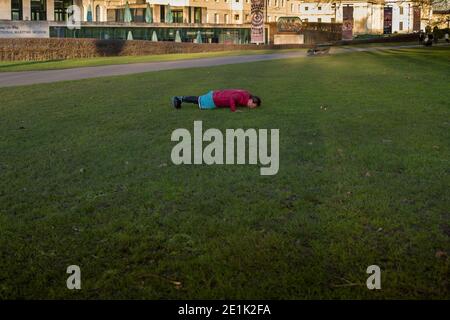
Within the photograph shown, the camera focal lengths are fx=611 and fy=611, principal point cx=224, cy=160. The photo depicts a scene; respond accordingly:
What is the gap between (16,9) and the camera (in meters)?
54.5

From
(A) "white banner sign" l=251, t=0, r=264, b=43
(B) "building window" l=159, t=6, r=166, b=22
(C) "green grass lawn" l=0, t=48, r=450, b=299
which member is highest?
(B) "building window" l=159, t=6, r=166, b=22

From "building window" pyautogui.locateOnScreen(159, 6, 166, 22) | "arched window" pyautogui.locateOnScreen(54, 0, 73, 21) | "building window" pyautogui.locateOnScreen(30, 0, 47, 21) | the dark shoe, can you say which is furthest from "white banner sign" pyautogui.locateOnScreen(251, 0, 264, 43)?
"building window" pyautogui.locateOnScreen(159, 6, 166, 22)

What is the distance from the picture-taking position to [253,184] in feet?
18.9

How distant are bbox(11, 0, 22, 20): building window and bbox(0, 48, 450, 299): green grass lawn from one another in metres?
48.6

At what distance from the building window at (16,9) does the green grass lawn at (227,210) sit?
160 ft

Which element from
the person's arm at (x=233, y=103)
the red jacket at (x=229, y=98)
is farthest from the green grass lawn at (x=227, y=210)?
the red jacket at (x=229, y=98)

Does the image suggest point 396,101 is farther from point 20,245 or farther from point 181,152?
point 20,245

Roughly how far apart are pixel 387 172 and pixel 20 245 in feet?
11.7

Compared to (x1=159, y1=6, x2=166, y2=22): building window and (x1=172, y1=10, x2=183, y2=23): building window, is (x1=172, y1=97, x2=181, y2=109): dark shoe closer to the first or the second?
(x1=159, y1=6, x2=166, y2=22): building window

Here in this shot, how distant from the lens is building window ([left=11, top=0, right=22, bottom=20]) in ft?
178

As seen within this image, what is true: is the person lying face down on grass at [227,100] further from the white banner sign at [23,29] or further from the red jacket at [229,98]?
the white banner sign at [23,29]

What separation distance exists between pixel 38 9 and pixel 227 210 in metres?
55.9

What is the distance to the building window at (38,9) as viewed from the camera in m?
55.9
